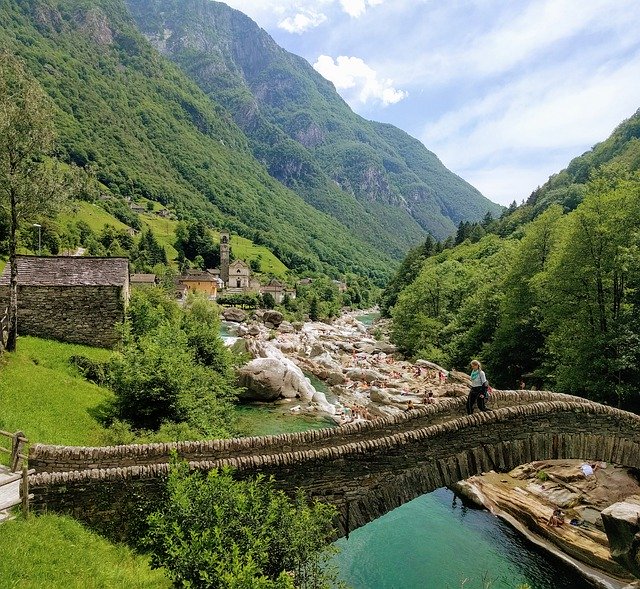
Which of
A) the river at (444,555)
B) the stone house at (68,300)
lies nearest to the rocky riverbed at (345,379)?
the river at (444,555)

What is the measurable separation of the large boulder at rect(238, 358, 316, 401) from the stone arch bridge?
23.2 metres

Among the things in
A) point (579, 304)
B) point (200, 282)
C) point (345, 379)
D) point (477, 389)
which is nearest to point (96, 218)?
point (200, 282)

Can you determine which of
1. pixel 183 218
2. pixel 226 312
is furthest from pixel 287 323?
pixel 183 218

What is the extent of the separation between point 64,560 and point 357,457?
20.1 ft

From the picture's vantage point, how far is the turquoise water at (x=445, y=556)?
15406 mm

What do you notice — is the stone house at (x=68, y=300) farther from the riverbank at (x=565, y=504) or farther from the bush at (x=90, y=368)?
the riverbank at (x=565, y=504)

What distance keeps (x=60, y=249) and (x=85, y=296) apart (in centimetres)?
5399

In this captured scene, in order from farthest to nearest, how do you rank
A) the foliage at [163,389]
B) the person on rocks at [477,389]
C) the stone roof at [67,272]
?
the stone roof at [67,272], the foliage at [163,389], the person on rocks at [477,389]

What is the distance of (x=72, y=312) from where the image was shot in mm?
23719

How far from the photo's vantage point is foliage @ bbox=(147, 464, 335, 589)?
254 inches

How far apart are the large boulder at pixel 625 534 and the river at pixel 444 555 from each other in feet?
8.18

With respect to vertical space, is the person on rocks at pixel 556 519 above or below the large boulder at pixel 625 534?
below

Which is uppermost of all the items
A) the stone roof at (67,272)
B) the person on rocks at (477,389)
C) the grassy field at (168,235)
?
the grassy field at (168,235)

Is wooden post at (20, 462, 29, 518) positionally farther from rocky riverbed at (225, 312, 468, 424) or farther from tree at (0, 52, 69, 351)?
rocky riverbed at (225, 312, 468, 424)
